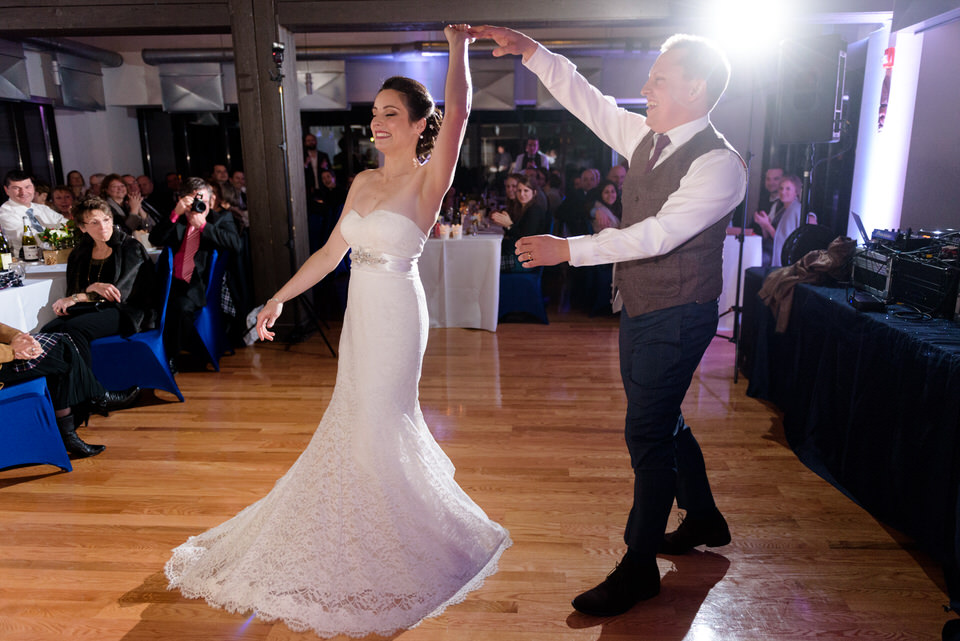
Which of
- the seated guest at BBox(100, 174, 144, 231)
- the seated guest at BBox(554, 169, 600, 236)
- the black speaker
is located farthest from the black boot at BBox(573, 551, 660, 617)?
the seated guest at BBox(100, 174, 144, 231)

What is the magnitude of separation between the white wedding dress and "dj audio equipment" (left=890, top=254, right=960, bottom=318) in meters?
2.03

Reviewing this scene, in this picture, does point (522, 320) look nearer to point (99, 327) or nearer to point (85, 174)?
point (99, 327)

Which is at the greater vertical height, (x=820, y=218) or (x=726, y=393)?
(x=820, y=218)

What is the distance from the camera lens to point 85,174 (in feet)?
32.6

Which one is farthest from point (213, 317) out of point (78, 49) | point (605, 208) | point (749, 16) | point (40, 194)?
point (78, 49)

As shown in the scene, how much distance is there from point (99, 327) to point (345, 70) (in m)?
7.15

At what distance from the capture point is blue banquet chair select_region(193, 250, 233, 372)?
449 centimetres

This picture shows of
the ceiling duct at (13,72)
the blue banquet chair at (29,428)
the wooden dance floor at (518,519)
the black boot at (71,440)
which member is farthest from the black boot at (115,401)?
the ceiling duct at (13,72)

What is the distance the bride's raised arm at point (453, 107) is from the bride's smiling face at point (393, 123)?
0.13m

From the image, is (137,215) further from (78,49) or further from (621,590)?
(621,590)

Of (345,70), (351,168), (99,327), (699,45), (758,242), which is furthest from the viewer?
(351,168)

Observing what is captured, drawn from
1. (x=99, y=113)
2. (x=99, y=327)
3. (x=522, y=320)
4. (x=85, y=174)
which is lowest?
(x=522, y=320)

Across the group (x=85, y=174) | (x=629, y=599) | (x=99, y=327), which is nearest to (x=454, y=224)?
(x=99, y=327)

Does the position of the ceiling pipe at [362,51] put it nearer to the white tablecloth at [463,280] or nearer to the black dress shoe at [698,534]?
the white tablecloth at [463,280]
